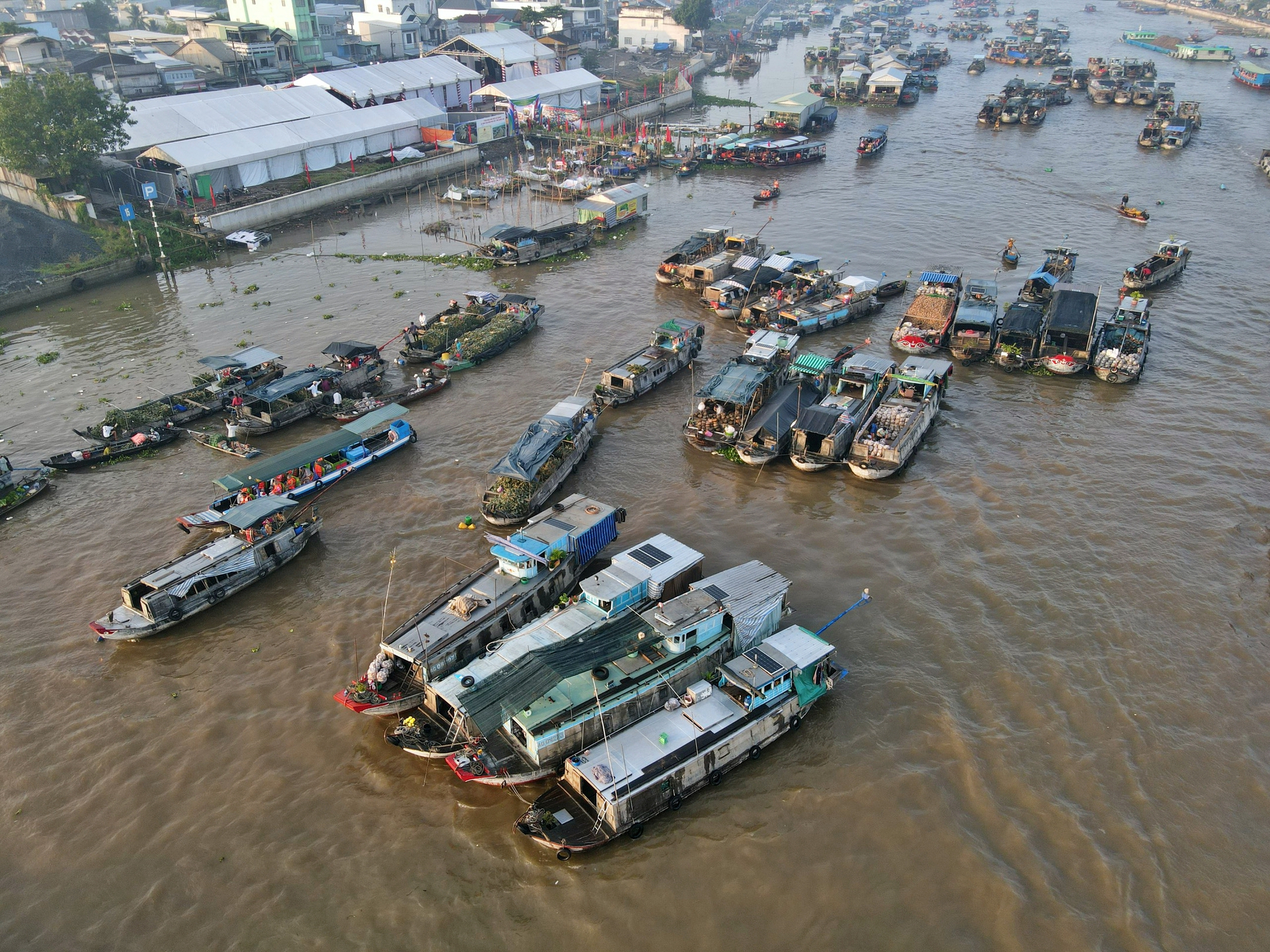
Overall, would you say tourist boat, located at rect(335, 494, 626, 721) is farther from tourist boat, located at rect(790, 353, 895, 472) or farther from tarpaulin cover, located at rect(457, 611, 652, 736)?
tourist boat, located at rect(790, 353, 895, 472)

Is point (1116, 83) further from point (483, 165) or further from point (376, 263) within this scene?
point (376, 263)

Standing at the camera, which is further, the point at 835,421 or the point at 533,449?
the point at 835,421

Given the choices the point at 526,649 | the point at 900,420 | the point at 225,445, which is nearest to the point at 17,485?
the point at 225,445

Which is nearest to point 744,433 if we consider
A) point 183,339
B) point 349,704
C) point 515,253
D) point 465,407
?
point 465,407

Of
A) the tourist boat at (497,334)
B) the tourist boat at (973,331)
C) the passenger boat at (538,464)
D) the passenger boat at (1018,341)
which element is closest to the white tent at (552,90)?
the tourist boat at (497,334)

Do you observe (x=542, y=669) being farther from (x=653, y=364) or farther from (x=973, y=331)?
(x=973, y=331)

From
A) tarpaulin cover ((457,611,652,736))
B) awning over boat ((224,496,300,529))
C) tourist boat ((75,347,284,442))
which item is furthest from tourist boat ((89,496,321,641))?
tarpaulin cover ((457,611,652,736))
